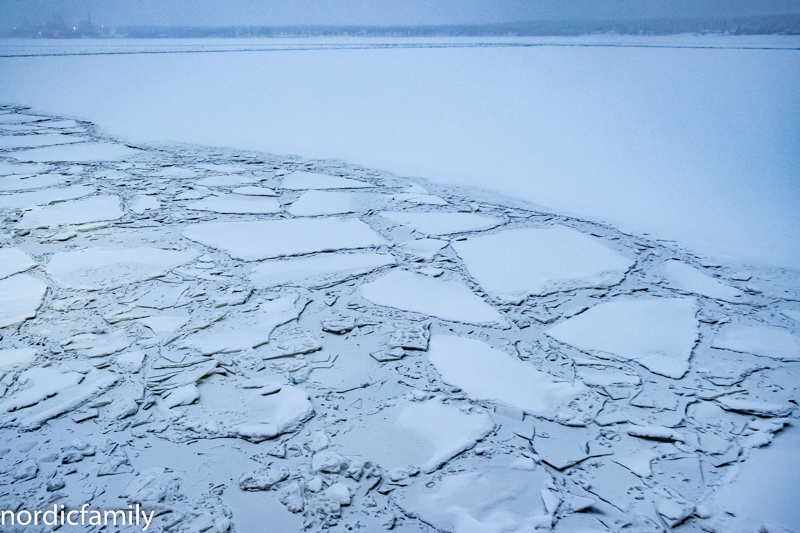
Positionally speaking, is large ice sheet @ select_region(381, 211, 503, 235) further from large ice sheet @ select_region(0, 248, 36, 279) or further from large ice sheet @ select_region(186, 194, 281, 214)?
large ice sheet @ select_region(0, 248, 36, 279)

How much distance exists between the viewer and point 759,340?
1.30 metres

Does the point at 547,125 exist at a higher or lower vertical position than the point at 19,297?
higher

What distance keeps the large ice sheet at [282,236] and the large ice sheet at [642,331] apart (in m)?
0.82

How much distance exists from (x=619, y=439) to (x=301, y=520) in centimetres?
61

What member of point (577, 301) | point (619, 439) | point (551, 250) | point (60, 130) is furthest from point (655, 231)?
point (60, 130)

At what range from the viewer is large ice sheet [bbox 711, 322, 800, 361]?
1.25 m

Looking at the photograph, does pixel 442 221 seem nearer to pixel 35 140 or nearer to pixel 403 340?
pixel 403 340

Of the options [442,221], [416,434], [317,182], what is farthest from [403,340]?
[317,182]

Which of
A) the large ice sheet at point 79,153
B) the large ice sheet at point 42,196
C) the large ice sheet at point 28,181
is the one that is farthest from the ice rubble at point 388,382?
the large ice sheet at point 79,153

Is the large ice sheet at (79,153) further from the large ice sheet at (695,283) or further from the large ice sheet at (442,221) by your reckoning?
the large ice sheet at (695,283)

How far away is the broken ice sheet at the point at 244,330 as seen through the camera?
4.08ft

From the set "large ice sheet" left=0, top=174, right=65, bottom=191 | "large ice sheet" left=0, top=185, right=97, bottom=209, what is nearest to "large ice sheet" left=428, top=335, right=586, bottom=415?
"large ice sheet" left=0, top=185, right=97, bottom=209

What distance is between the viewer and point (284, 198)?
2420 mm

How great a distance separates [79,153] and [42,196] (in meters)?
1.06
